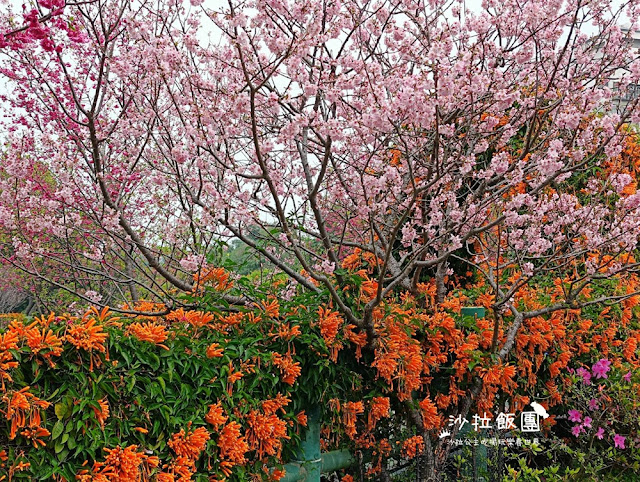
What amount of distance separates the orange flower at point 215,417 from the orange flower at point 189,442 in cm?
6

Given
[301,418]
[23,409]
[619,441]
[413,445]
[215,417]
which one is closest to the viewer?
[23,409]

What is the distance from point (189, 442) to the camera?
6.86 ft

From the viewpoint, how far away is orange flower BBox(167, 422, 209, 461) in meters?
2.07

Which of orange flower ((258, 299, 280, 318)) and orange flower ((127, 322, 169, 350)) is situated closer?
orange flower ((127, 322, 169, 350))

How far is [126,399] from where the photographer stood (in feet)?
6.54

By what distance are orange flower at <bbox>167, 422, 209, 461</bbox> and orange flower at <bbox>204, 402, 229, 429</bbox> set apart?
0.06m

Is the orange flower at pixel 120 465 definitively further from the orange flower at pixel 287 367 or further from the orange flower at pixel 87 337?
the orange flower at pixel 287 367

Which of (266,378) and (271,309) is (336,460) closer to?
(266,378)

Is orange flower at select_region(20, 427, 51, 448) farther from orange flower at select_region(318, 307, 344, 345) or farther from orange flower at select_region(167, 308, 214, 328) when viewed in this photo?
orange flower at select_region(318, 307, 344, 345)

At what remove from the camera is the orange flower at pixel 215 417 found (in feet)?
7.18

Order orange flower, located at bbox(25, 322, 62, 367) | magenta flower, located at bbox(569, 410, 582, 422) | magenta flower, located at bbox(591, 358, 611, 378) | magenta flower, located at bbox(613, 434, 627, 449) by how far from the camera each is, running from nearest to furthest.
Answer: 1. orange flower, located at bbox(25, 322, 62, 367)
2. magenta flower, located at bbox(613, 434, 627, 449)
3. magenta flower, located at bbox(569, 410, 582, 422)
4. magenta flower, located at bbox(591, 358, 611, 378)

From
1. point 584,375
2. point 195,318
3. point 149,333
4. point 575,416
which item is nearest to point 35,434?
point 149,333

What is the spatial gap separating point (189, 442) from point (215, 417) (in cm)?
14

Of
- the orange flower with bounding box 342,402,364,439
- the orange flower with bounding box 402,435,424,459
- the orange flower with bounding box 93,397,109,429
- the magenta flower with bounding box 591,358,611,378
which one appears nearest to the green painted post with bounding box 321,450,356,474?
the orange flower with bounding box 342,402,364,439
